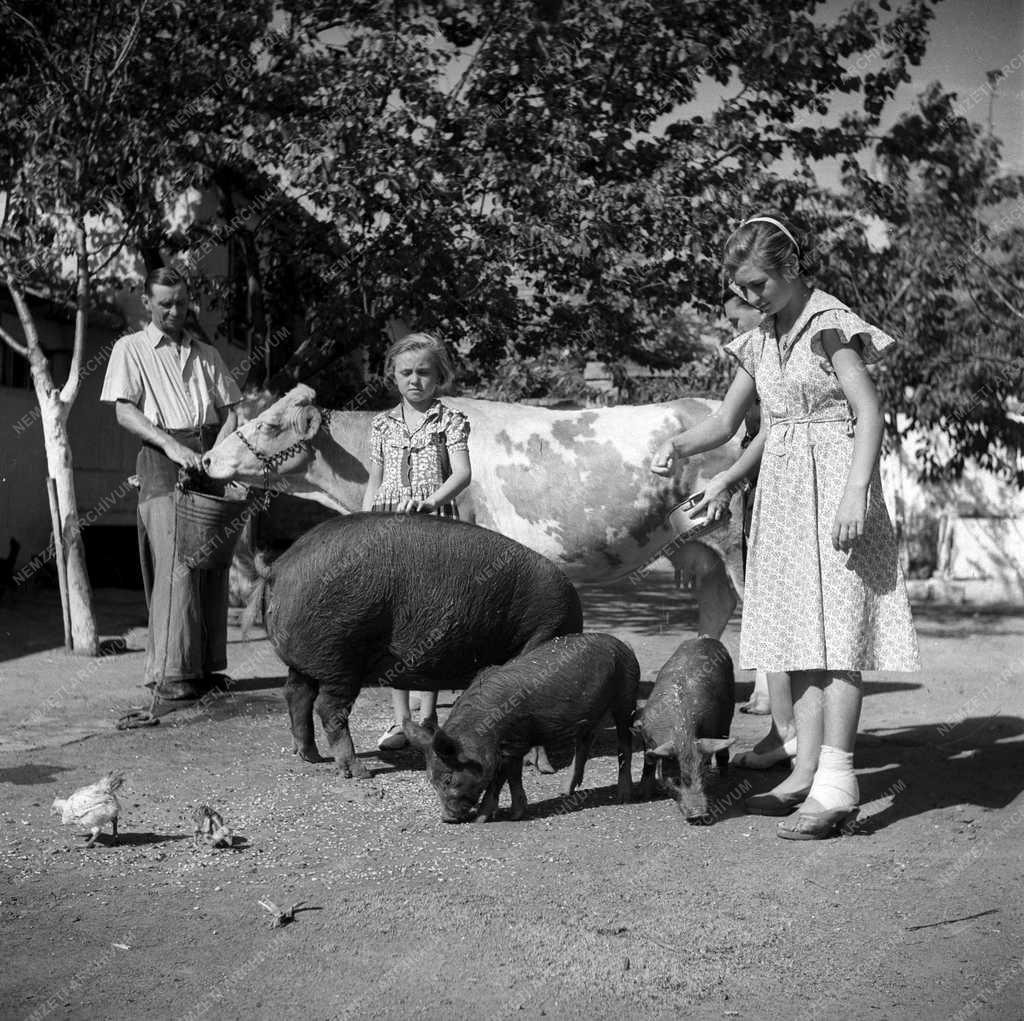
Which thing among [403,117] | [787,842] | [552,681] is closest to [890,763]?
[787,842]

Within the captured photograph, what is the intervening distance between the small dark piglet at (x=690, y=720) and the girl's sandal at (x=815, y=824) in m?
0.30

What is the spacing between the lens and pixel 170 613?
6691 millimetres

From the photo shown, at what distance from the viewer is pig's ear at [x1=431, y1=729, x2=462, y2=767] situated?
4242 mm

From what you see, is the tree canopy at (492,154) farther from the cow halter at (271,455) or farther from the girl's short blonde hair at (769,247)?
the girl's short blonde hair at (769,247)

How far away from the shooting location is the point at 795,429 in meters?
4.46

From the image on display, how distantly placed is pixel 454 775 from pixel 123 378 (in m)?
3.30

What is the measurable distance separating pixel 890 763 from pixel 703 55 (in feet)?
22.8

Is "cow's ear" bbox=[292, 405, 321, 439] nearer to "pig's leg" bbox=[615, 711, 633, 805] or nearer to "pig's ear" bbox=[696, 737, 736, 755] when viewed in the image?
"pig's leg" bbox=[615, 711, 633, 805]

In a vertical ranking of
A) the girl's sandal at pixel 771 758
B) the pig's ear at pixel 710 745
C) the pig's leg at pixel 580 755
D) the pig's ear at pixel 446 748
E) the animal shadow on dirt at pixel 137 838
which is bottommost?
the girl's sandal at pixel 771 758

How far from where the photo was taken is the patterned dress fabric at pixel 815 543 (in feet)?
14.1

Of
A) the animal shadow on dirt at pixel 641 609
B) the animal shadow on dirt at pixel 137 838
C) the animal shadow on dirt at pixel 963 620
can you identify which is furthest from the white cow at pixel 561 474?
the animal shadow on dirt at pixel 963 620

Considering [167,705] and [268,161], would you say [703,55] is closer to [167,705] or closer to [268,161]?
[268,161]

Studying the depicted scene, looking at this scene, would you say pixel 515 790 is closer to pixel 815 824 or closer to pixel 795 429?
pixel 815 824

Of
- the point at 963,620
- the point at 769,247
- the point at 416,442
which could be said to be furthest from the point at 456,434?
the point at 963,620
